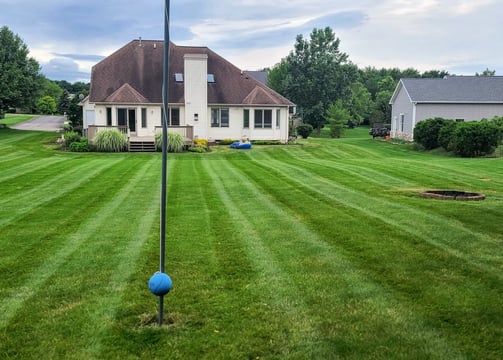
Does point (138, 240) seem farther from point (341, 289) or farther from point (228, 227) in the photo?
point (341, 289)

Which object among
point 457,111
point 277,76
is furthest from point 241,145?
point 277,76

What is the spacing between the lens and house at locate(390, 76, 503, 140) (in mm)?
38500

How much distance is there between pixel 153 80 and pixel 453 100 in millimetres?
22478

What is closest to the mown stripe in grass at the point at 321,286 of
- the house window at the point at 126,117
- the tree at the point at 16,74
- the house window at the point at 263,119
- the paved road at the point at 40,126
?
the house window at the point at 126,117

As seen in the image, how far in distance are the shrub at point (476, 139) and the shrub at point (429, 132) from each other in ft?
9.67

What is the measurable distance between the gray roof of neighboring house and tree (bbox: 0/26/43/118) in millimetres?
31573

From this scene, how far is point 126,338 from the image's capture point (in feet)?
14.5

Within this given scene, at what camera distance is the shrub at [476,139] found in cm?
2558

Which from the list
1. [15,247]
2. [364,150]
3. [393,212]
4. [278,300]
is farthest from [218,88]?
[278,300]

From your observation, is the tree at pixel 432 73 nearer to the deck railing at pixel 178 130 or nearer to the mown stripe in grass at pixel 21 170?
the deck railing at pixel 178 130

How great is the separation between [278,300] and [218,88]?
2999cm

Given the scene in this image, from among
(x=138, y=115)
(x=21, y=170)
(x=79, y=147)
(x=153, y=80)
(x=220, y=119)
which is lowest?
(x=21, y=170)

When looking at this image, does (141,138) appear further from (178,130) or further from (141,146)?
(178,130)

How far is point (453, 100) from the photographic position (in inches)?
1518
